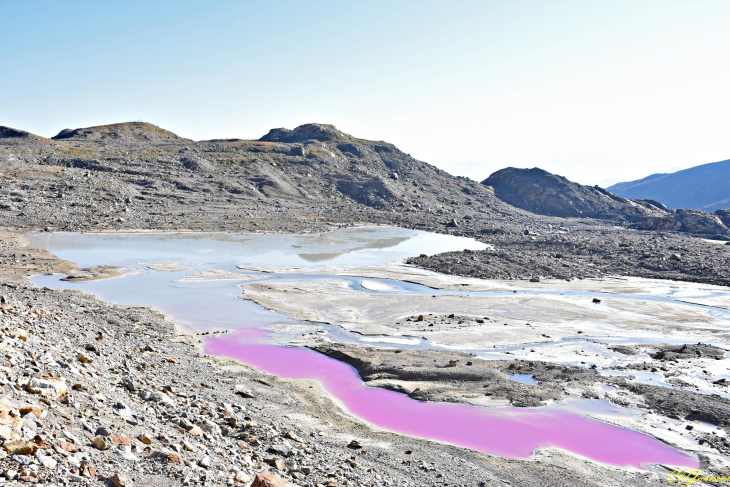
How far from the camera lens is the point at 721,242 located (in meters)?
63.3

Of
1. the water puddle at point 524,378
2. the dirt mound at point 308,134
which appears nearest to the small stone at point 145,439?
the water puddle at point 524,378

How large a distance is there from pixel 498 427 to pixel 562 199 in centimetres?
10351

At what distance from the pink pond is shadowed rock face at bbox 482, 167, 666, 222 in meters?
93.2

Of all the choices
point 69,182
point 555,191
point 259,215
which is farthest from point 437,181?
point 69,182

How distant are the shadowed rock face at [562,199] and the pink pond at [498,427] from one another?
93.2 metres

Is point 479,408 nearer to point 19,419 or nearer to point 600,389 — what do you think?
point 600,389

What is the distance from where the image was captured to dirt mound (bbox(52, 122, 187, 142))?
122 m

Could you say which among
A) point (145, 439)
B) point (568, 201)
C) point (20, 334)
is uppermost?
point (568, 201)

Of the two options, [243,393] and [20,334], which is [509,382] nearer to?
[243,393]

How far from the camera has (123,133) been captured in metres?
126

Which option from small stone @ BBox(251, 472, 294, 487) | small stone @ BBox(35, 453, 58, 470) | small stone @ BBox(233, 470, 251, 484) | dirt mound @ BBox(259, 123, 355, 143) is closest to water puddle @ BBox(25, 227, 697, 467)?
small stone @ BBox(251, 472, 294, 487)

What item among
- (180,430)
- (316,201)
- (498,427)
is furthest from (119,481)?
(316,201)

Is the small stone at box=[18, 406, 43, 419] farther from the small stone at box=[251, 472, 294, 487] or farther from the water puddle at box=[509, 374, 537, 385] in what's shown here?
the water puddle at box=[509, 374, 537, 385]

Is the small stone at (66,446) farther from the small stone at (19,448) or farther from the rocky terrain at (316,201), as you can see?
the rocky terrain at (316,201)
